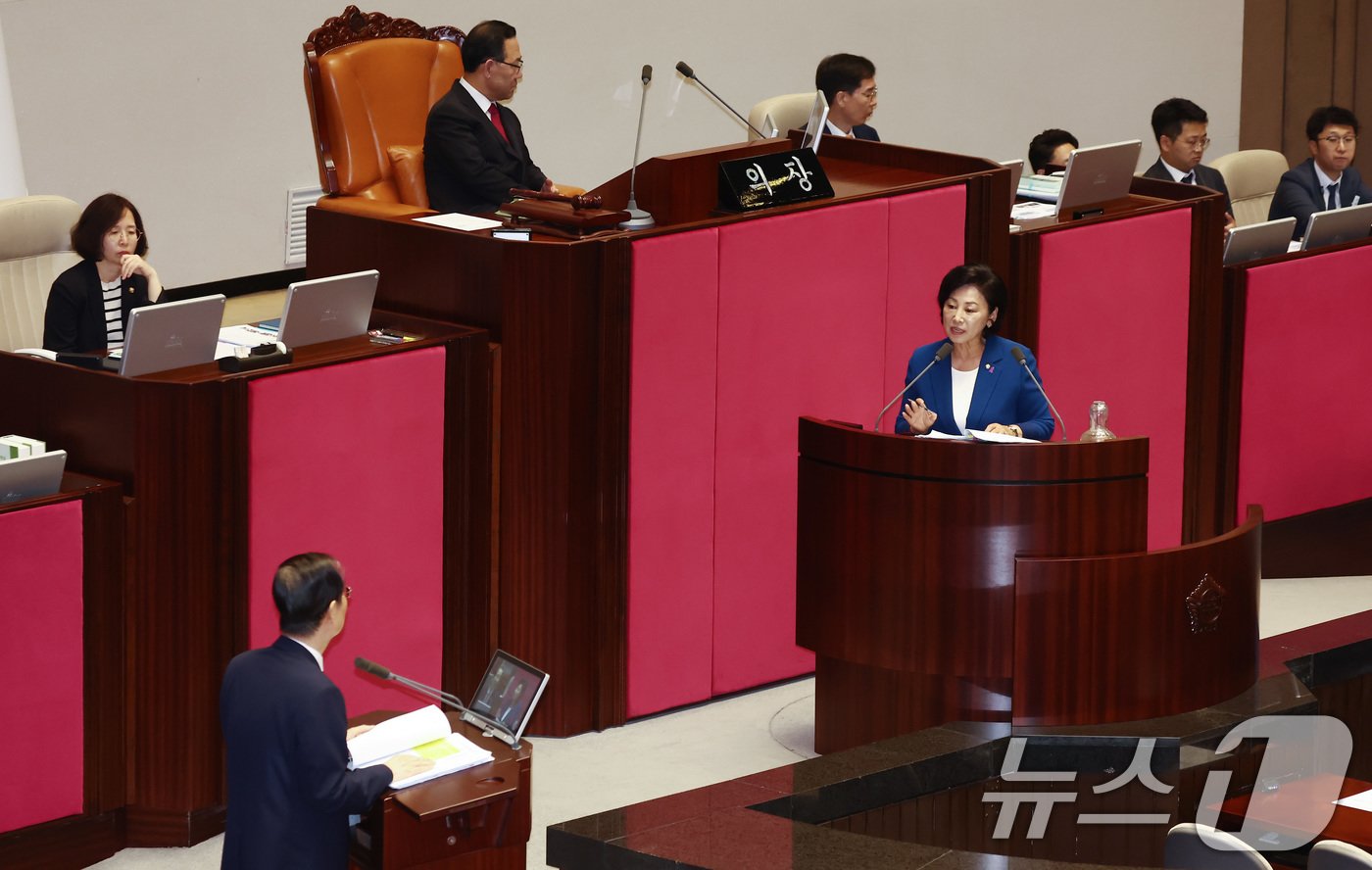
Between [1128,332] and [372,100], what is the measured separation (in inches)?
98.7

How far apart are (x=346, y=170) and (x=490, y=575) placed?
1812 millimetres

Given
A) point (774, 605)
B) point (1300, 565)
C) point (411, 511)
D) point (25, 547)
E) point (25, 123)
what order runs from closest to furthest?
point (25, 547) → point (411, 511) → point (774, 605) → point (1300, 565) → point (25, 123)

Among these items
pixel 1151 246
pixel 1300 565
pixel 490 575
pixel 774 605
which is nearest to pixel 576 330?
pixel 490 575

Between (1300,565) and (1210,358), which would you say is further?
(1300,565)

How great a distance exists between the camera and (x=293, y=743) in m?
3.62

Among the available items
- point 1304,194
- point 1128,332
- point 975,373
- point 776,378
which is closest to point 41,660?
point 776,378

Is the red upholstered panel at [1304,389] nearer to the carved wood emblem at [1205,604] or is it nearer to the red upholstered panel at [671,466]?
the carved wood emblem at [1205,604]

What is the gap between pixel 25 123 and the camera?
8.14 metres

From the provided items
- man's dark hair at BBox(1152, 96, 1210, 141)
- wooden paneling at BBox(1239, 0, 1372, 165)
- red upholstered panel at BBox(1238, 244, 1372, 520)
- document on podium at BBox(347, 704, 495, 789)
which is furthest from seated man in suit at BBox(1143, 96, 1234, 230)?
wooden paneling at BBox(1239, 0, 1372, 165)

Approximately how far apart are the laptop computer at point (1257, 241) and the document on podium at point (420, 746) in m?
3.62

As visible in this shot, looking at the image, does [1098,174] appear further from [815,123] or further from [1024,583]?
[1024,583]

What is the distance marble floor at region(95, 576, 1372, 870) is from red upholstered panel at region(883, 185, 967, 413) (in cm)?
89

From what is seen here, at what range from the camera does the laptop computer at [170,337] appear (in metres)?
4.63

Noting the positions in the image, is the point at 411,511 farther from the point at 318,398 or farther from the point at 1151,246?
the point at 1151,246
